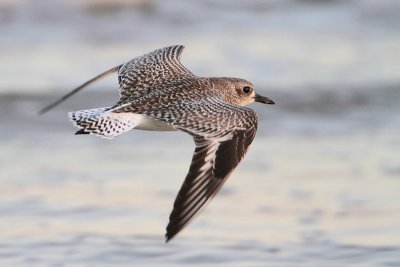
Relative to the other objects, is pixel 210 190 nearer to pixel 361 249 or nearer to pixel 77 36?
pixel 361 249

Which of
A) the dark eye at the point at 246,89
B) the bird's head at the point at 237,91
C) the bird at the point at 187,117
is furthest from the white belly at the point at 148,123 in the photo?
the dark eye at the point at 246,89

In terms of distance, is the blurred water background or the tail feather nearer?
the tail feather

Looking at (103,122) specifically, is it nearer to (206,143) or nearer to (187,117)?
(187,117)

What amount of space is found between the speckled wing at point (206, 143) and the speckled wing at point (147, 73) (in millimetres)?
702

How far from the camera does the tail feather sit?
5.30 meters

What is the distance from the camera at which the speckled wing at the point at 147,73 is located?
623 centimetres

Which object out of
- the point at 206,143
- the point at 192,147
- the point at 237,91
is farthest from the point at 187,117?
the point at 192,147

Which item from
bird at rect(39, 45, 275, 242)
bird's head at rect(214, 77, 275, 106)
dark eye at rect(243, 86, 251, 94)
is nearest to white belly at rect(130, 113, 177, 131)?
bird at rect(39, 45, 275, 242)

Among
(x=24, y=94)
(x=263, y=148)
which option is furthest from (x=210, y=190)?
(x=24, y=94)

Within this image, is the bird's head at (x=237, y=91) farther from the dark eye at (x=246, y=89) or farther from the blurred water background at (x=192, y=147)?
the blurred water background at (x=192, y=147)

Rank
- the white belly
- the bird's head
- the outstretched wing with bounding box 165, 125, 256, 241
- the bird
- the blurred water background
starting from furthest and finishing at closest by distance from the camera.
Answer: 1. the bird's head
2. the blurred water background
3. the white belly
4. the bird
5. the outstretched wing with bounding box 165, 125, 256, 241

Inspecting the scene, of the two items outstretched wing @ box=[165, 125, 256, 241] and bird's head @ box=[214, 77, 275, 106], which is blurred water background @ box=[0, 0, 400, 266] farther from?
outstretched wing @ box=[165, 125, 256, 241]

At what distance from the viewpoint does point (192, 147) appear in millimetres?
7762

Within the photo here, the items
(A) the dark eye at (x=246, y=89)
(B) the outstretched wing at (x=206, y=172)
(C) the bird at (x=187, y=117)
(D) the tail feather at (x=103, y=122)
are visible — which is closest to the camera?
(B) the outstretched wing at (x=206, y=172)
